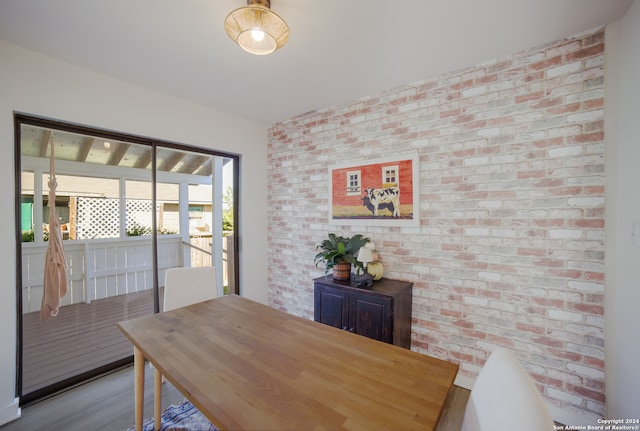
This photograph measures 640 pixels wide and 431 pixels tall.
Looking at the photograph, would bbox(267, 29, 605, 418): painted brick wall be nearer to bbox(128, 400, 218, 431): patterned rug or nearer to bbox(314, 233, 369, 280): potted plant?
bbox(314, 233, 369, 280): potted plant

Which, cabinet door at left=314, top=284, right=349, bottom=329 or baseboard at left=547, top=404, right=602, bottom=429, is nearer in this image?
baseboard at left=547, top=404, right=602, bottom=429

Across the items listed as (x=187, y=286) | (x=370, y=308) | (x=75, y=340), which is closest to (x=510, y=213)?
(x=370, y=308)

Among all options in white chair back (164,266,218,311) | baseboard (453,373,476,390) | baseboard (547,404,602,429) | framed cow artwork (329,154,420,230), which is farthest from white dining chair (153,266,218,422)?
baseboard (547,404,602,429)

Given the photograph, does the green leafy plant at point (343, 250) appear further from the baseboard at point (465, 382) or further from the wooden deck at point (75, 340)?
the wooden deck at point (75, 340)

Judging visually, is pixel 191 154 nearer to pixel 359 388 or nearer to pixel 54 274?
pixel 54 274

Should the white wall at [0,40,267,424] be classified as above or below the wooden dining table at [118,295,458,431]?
above

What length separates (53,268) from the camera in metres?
2.14

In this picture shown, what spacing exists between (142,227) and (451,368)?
296 centimetres

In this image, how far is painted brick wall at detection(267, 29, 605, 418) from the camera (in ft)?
5.48

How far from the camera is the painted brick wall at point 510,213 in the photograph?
5.48ft

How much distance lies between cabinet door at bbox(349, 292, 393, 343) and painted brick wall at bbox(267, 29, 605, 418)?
0.46 metres

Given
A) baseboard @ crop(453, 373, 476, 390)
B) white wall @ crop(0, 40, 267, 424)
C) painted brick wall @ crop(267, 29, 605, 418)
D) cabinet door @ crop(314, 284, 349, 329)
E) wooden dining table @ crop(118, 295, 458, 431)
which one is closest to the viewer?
wooden dining table @ crop(118, 295, 458, 431)

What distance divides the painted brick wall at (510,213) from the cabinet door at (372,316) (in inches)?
18.2

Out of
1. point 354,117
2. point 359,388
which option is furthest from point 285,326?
point 354,117
